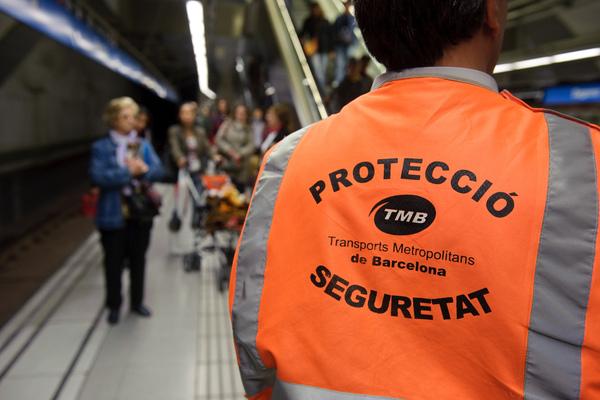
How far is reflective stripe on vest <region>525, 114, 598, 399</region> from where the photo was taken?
69cm

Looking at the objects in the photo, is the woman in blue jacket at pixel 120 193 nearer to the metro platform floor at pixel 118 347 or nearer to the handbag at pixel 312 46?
the metro platform floor at pixel 118 347

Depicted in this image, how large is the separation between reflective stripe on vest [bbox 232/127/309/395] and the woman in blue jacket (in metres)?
3.46

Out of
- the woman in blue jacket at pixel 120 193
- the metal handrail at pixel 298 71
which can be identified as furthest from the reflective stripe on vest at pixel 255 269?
the metal handrail at pixel 298 71

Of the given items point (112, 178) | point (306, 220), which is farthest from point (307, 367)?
point (112, 178)

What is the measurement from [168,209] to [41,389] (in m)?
6.39

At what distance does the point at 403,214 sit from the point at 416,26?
33 cm

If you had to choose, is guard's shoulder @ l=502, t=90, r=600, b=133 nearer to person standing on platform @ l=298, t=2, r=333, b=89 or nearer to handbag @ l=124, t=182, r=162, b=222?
handbag @ l=124, t=182, r=162, b=222

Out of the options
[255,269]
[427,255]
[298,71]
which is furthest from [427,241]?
[298,71]

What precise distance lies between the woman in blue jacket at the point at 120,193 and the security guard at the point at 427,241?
3481 millimetres

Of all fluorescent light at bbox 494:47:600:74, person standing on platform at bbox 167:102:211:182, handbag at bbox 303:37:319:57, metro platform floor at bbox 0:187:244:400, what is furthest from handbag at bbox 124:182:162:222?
fluorescent light at bbox 494:47:600:74

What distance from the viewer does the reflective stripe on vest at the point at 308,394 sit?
0.80 metres

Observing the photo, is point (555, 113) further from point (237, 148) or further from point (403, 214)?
point (237, 148)

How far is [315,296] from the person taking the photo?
83 cm

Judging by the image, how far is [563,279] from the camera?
70 cm
